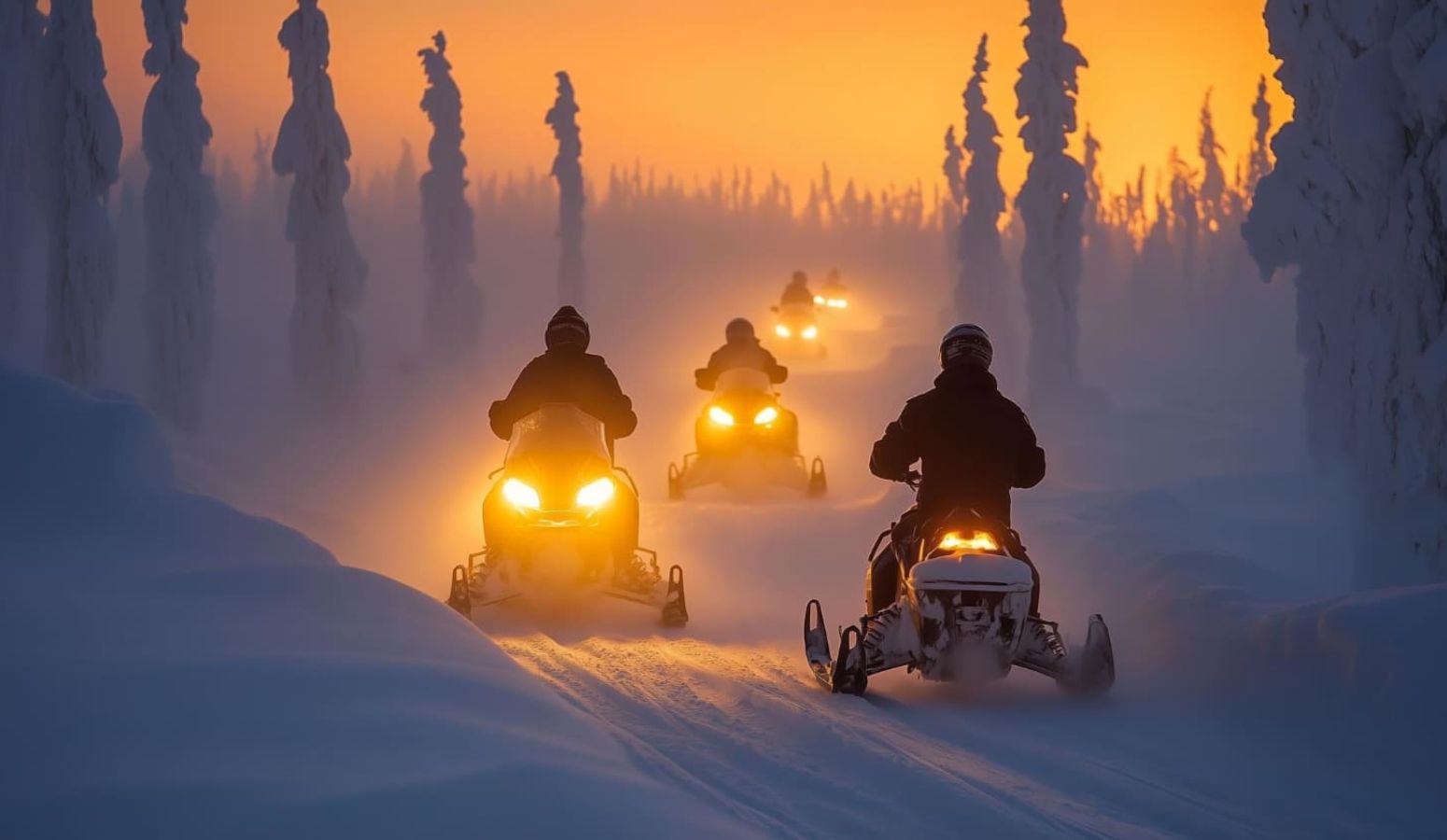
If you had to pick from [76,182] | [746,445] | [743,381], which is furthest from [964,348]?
[76,182]

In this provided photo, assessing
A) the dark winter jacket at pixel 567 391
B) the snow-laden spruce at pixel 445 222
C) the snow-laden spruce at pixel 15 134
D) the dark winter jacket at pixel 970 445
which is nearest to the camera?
the dark winter jacket at pixel 970 445

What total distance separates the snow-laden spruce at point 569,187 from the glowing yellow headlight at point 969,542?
4165cm

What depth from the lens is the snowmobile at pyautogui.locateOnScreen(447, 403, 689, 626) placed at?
853cm

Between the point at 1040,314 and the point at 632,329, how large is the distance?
85.9 feet

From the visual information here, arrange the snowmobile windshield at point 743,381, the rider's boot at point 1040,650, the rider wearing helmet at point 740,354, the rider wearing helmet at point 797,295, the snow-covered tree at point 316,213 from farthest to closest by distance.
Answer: the rider wearing helmet at point 797,295, the snow-covered tree at point 316,213, the rider wearing helmet at point 740,354, the snowmobile windshield at point 743,381, the rider's boot at point 1040,650

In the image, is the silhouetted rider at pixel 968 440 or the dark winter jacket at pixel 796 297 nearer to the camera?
the silhouetted rider at pixel 968 440

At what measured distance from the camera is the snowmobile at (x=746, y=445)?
54.4ft

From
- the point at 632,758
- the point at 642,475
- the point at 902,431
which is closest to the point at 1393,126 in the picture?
the point at 902,431

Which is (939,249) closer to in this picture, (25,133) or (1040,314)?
(1040,314)

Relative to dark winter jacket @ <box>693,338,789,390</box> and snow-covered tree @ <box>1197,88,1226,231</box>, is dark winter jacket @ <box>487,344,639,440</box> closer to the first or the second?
dark winter jacket @ <box>693,338,789,390</box>

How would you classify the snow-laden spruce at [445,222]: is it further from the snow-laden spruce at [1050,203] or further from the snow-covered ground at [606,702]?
the snow-covered ground at [606,702]

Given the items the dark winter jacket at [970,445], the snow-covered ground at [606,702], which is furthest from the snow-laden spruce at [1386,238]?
the dark winter jacket at [970,445]

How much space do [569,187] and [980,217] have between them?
16.4 m

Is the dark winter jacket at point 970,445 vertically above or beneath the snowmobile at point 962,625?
above
